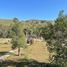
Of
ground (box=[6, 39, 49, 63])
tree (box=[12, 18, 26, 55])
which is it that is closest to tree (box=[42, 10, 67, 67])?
ground (box=[6, 39, 49, 63])

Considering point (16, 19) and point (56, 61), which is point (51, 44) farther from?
point (16, 19)

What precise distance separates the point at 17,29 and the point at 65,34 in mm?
21406

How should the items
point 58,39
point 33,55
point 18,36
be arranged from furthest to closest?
1. point 18,36
2. point 33,55
3. point 58,39

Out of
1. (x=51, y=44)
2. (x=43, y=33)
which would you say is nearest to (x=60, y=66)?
(x=51, y=44)

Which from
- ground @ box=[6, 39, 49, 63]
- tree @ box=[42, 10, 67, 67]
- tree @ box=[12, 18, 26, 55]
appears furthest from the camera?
tree @ box=[12, 18, 26, 55]

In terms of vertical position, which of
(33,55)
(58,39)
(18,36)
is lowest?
(33,55)

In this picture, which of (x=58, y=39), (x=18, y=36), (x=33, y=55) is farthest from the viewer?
(x=18, y=36)

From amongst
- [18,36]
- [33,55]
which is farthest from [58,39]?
[18,36]

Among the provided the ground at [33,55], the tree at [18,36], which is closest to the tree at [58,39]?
the ground at [33,55]

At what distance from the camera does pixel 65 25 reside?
82.3ft

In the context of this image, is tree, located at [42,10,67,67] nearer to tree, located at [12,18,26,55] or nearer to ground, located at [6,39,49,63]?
ground, located at [6,39,49,63]

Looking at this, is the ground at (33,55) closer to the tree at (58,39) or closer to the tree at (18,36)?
the tree at (18,36)

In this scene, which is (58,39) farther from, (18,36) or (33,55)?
(18,36)

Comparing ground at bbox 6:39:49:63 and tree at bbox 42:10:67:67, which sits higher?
tree at bbox 42:10:67:67
